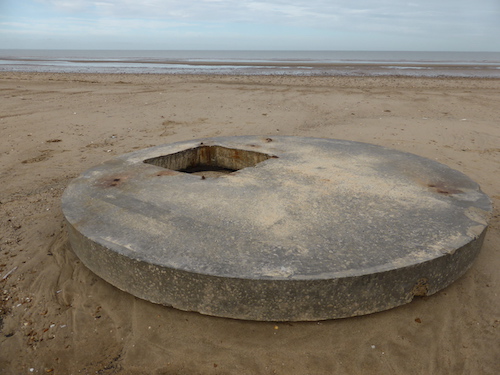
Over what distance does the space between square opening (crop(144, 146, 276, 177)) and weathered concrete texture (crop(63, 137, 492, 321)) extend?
545 millimetres

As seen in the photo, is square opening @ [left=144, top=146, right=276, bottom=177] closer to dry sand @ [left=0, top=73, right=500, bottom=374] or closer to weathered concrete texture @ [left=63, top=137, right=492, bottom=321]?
weathered concrete texture @ [left=63, top=137, right=492, bottom=321]

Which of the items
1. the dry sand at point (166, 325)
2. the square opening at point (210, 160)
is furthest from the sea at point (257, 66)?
the dry sand at point (166, 325)

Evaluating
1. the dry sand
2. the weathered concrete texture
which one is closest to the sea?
the dry sand

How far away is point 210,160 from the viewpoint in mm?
4539

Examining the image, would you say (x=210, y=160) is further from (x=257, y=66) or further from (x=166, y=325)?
(x=257, y=66)

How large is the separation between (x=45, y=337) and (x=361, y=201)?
7.51 ft

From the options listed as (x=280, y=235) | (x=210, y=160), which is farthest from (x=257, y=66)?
(x=280, y=235)

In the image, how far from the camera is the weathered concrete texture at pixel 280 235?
6.76ft

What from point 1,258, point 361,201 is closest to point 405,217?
point 361,201

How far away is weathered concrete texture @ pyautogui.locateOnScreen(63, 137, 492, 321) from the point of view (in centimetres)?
206

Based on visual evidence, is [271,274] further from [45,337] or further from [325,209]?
[45,337]

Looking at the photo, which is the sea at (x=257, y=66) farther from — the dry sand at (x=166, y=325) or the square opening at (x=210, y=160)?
the dry sand at (x=166, y=325)

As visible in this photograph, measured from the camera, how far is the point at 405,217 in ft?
8.58

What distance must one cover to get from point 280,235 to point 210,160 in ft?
7.69
